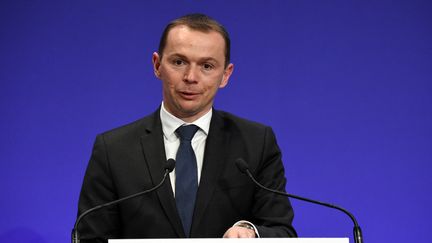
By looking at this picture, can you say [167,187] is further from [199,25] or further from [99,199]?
[199,25]

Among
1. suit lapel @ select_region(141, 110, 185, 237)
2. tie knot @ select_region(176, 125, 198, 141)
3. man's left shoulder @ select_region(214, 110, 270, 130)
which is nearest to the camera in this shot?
suit lapel @ select_region(141, 110, 185, 237)

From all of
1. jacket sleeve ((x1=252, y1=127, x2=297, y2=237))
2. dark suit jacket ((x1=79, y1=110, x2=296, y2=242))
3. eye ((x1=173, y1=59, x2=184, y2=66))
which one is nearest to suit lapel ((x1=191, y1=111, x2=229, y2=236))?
dark suit jacket ((x1=79, y1=110, x2=296, y2=242))

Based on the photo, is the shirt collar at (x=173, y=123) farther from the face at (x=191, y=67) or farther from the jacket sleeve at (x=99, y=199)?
the jacket sleeve at (x=99, y=199)

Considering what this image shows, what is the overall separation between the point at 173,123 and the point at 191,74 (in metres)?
0.19

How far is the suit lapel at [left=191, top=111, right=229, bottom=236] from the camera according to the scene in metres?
1.74

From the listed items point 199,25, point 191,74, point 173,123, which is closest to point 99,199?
point 173,123

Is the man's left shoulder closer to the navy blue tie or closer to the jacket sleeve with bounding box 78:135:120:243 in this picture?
the navy blue tie

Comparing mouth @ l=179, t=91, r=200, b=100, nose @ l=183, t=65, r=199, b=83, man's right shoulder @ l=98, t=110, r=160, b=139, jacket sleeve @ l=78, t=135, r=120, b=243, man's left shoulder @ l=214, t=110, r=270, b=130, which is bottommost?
jacket sleeve @ l=78, t=135, r=120, b=243

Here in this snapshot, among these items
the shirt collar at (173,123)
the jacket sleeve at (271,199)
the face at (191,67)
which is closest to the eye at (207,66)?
the face at (191,67)

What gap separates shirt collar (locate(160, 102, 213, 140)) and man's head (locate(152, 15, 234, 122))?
3cm

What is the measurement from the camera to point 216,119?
1908 mm

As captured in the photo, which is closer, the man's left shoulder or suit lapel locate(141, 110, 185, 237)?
suit lapel locate(141, 110, 185, 237)

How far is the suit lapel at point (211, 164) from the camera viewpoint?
174cm
